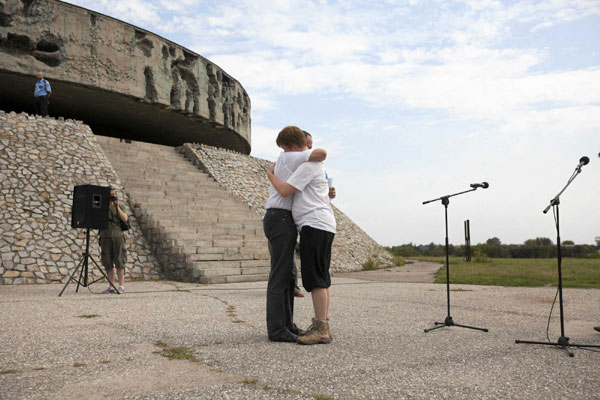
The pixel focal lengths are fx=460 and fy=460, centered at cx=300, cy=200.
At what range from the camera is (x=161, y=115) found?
2002cm

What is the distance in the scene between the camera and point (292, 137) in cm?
392

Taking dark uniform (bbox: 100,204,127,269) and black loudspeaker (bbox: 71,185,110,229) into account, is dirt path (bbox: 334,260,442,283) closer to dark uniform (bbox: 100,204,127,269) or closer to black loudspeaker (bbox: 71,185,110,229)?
dark uniform (bbox: 100,204,127,269)

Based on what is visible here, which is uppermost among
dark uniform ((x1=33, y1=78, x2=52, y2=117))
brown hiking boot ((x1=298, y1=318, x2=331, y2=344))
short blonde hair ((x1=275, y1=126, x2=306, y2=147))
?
dark uniform ((x1=33, y1=78, x2=52, y2=117))

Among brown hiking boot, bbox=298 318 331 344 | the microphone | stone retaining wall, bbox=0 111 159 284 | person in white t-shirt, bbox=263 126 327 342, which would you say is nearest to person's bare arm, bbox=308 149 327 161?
person in white t-shirt, bbox=263 126 327 342

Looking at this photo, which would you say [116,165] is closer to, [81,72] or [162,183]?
[162,183]

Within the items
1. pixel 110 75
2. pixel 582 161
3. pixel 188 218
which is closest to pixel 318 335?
pixel 582 161

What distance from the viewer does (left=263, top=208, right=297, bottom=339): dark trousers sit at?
371 centimetres

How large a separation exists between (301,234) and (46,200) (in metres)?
9.88

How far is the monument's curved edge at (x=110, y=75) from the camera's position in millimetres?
15555

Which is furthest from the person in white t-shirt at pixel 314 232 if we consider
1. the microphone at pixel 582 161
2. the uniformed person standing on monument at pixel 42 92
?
the uniformed person standing on monument at pixel 42 92

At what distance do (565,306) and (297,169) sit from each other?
4386 millimetres

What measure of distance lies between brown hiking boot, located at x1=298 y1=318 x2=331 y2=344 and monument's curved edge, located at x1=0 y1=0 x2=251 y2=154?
15.9m

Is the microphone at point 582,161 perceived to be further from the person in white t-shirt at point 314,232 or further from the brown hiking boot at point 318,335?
the brown hiking boot at point 318,335

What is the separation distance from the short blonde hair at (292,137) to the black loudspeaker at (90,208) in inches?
189
